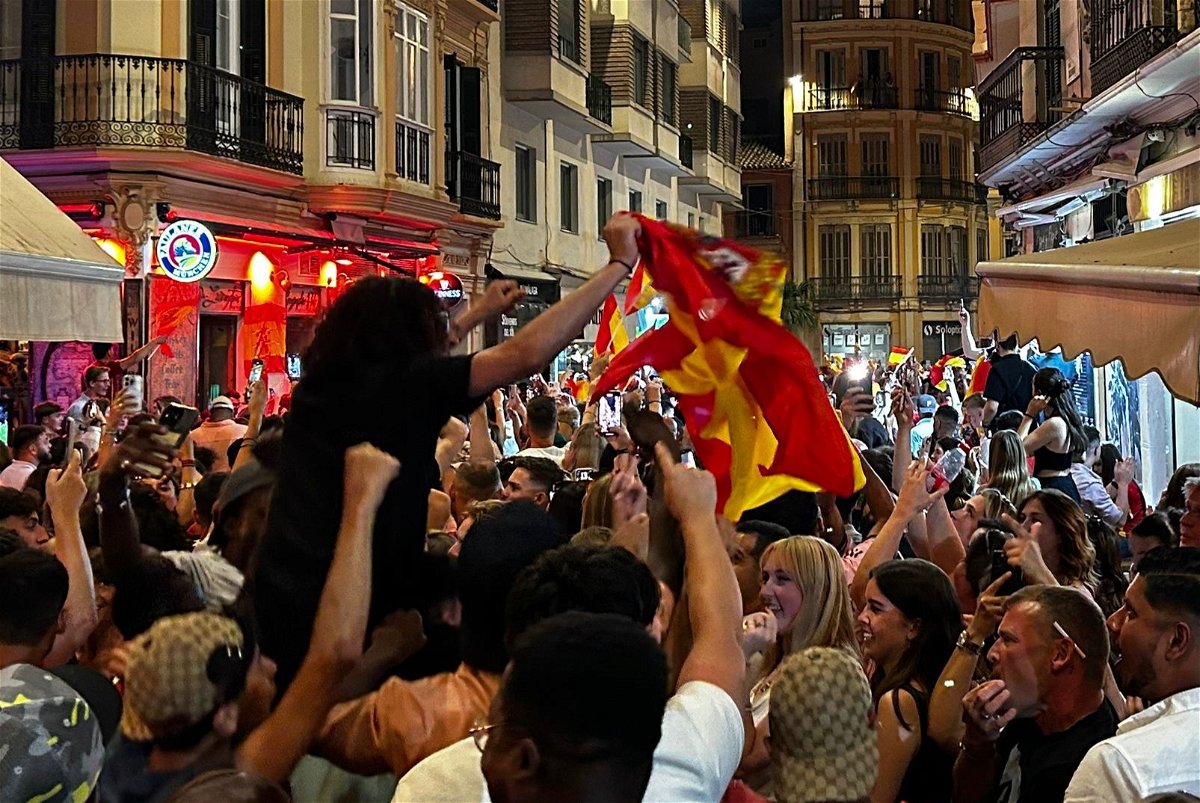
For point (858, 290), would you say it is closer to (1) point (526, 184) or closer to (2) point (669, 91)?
(2) point (669, 91)

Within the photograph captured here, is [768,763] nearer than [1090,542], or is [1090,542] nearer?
[768,763]

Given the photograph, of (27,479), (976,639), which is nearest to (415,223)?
(27,479)

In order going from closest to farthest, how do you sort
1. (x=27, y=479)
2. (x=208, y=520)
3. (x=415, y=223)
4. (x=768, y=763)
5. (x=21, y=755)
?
(x=21, y=755) < (x=768, y=763) < (x=208, y=520) < (x=27, y=479) < (x=415, y=223)

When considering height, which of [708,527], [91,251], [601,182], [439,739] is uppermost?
[601,182]

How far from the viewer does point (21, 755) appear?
2.56m

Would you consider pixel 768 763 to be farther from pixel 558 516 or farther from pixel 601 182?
pixel 601 182

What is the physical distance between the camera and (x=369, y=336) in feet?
12.0

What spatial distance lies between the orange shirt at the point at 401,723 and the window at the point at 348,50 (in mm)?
17527

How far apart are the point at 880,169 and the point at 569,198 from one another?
88.8ft

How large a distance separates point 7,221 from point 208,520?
1578 millimetres

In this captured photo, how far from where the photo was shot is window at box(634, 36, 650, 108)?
31.7 m

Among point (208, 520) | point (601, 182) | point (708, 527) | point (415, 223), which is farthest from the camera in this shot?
point (601, 182)

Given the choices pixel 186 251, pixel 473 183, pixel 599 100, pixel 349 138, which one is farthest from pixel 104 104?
pixel 599 100

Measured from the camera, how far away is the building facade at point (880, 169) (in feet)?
174
